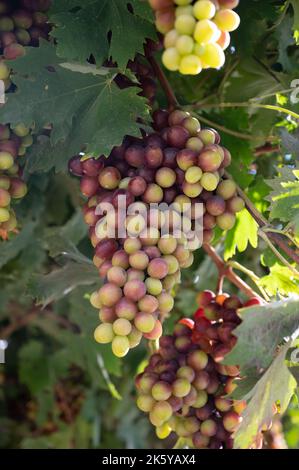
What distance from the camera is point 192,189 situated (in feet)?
3.97

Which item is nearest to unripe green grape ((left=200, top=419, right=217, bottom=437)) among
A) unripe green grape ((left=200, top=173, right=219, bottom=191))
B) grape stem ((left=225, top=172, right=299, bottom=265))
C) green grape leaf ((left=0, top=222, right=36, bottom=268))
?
grape stem ((left=225, top=172, right=299, bottom=265))

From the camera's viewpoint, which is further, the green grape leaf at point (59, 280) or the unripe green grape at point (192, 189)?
the green grape leaf at point (59, 280)

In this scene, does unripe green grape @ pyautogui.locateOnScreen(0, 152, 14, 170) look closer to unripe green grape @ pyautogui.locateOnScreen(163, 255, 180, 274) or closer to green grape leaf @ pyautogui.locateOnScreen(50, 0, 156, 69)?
green grape leaf @ pyautogui.locateOnScreen(50, 0, 156, 69)

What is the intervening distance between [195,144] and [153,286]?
0.78ft

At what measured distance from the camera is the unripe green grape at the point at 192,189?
121 centimetres

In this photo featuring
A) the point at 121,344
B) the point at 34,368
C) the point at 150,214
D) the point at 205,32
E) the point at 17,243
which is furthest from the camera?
the point at 34,368

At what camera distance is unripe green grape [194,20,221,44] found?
97 cm

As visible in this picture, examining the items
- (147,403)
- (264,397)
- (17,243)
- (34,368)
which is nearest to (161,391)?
(147,403)

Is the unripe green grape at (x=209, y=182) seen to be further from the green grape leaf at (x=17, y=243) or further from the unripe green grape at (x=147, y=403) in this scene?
the green grape leaf at (x=17, y=243)

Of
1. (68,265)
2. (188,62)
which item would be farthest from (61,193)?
(188,62)

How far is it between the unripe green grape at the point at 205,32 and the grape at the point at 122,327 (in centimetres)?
38

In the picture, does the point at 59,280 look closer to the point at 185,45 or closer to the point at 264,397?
the point at 264,397

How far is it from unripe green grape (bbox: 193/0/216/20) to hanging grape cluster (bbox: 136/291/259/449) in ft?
1.90

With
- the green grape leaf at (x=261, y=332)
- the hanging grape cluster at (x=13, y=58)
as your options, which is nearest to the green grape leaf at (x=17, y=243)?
the hanging grape cluster at (x=13, y=58)
